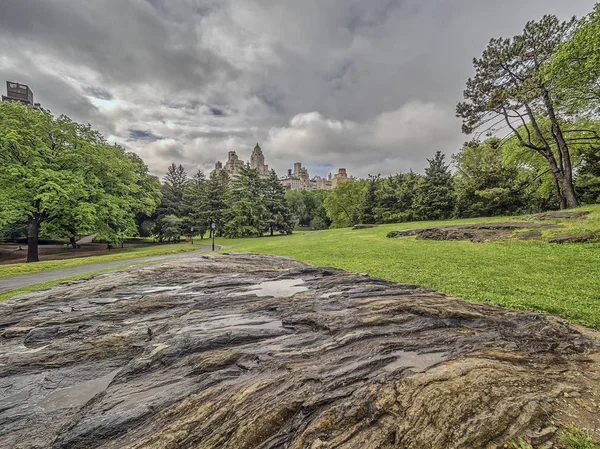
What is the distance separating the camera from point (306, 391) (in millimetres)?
2674

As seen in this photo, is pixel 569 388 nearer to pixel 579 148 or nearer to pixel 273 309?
pixel 273 309

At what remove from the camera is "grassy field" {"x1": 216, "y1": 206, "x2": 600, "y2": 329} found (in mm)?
5418

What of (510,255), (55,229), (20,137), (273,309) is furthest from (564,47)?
(55,229)

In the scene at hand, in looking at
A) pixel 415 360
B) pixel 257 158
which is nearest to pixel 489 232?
pixel 415 360

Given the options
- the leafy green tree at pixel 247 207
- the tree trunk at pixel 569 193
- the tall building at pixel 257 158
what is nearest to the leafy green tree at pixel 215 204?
the leafy green tree at pixel 247 207

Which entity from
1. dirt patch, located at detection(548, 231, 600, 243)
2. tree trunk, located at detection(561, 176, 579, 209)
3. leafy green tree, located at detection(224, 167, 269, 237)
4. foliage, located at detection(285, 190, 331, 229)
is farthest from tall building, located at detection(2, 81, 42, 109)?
tree trunk, located at detection(561, 176, 579, 209)

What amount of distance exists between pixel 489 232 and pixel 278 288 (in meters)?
12.9

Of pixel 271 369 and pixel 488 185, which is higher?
pixel 488 185

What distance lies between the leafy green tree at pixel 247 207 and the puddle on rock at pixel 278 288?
30.9 meters

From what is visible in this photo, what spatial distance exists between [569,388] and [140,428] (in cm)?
425

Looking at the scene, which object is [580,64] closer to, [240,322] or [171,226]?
[240,322]

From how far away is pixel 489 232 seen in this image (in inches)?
536

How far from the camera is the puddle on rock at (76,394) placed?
A: 9.70 feet

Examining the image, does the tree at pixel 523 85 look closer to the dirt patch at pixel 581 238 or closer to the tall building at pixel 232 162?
the dirt patch at pixel 581 238
